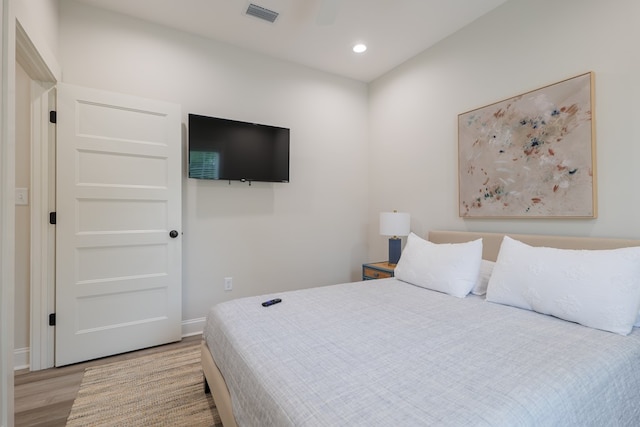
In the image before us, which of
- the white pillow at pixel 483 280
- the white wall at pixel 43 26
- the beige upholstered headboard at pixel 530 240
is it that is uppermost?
the white wall at pixel 43 26

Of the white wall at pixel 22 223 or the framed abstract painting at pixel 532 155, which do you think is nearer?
the framed abstract painting at pixel 532 155

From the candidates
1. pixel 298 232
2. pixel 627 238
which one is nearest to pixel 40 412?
pixel 298 232

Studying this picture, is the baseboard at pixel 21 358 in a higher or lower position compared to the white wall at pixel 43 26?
lower

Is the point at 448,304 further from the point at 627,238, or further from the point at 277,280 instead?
the point at 277,280

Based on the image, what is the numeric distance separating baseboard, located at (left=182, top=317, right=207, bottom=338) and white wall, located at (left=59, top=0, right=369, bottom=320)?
44mm

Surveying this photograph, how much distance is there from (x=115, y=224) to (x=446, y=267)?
2.59 meters

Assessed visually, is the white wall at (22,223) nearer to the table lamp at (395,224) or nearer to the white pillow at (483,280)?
the table lamp at (395,224)

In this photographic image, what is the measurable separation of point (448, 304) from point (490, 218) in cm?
106

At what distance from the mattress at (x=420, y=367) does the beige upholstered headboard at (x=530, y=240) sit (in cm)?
54

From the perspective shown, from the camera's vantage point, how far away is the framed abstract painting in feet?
6.39

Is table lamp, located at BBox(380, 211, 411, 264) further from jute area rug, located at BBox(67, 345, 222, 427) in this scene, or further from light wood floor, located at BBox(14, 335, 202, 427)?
light wood floor, located at BBox(14, 335, 202, 427)

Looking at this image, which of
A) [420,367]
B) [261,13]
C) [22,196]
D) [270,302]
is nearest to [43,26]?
[22,196]

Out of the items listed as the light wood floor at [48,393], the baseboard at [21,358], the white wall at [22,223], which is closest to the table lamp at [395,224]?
the light wood floor at [48,393]

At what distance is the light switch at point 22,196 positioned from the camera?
2148mm
